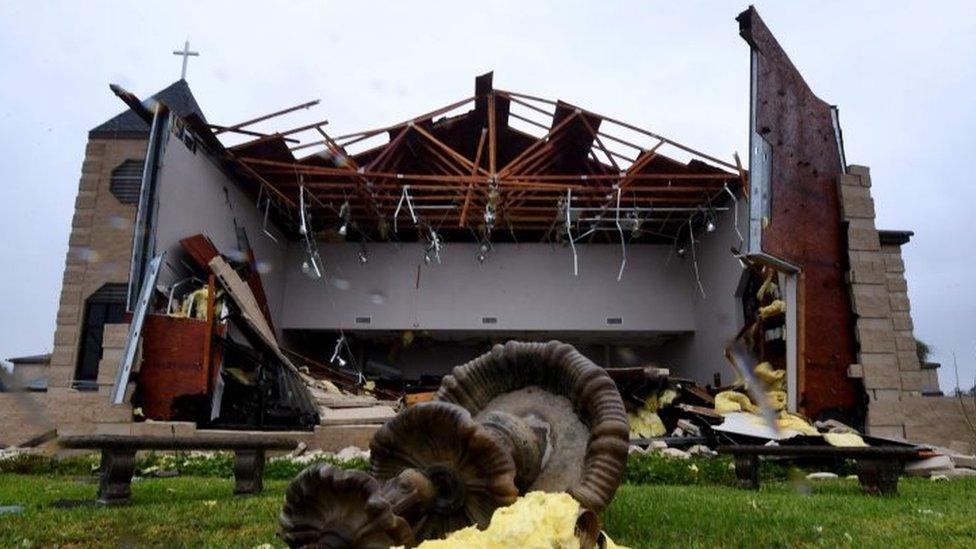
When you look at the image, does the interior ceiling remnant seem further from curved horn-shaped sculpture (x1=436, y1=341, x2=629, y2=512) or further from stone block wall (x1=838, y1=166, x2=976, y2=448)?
curved horn-shaped sculpture (x1=436, y1=341, x2=629, y2=512)

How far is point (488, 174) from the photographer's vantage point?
1338 centimetres

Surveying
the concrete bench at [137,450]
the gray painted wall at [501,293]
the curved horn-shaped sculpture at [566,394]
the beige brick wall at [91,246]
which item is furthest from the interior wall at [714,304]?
the beige brick wall at [91,246]

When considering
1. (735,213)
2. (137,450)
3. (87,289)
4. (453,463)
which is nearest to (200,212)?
(87,289)

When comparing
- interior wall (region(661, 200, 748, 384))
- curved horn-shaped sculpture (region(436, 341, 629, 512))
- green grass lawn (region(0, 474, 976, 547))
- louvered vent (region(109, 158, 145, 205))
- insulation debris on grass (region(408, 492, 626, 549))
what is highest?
louvered vent (region(109, 158, 145, 205))

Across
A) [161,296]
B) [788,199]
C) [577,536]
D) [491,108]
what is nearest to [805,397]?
[788,199]

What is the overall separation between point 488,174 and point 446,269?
464 centimetres

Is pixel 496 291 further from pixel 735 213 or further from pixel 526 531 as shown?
pixel 526 531

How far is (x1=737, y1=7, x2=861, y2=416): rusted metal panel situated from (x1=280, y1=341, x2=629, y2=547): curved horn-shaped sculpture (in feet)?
25.1

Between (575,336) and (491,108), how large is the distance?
7.04 metres

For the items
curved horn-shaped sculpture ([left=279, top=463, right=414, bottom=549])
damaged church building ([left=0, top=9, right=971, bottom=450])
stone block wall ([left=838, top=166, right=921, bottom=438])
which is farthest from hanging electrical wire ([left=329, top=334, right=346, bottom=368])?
curved horn-shaped sculpture ([left=279, top=463, right=414, bottom=549])

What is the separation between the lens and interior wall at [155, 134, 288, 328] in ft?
36.2

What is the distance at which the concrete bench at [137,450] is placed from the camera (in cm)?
461

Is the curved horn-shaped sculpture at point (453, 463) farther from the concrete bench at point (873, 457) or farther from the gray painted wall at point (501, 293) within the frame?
the gray painted wall at point (501, 293)

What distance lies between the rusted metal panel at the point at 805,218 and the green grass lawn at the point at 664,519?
15.6 ft
